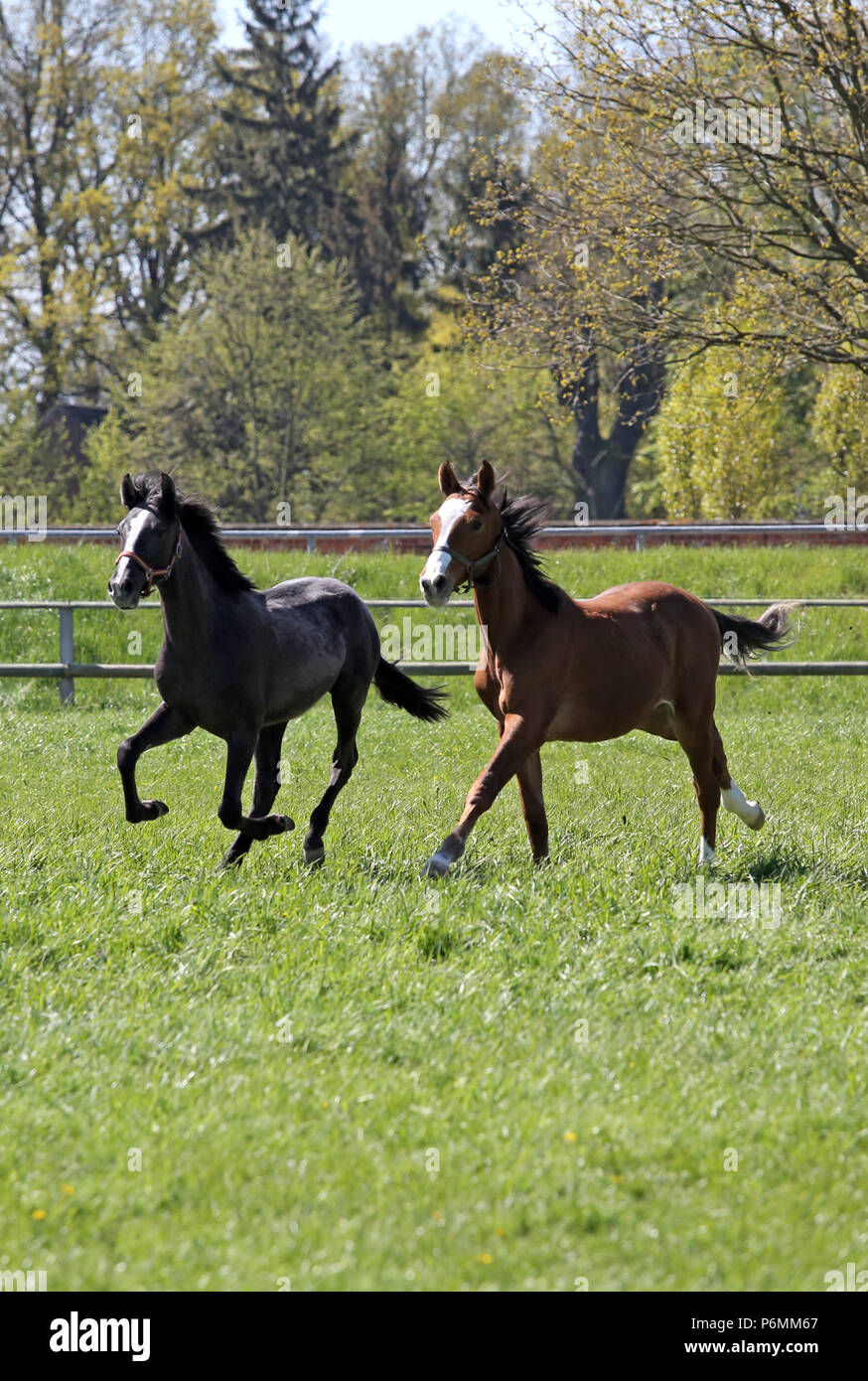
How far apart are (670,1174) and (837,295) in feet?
52.1

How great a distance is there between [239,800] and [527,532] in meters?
1.99

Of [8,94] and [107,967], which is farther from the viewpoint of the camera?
[8,94]

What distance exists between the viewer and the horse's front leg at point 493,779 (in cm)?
645

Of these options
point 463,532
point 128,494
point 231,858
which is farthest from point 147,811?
point 463,532

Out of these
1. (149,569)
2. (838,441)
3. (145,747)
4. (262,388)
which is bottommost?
(145,747)

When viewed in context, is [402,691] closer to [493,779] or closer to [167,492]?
[493,779]

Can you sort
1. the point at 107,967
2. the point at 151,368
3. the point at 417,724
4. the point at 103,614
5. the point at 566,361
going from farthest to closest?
the point at 151,368 → the point at 566,361 → the point at 103,614 → the point at 417,724 → the point at 107,967

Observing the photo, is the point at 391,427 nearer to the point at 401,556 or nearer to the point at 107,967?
the point at 401,556

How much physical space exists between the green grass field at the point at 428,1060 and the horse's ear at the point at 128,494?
69.4 inches

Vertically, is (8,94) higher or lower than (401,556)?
higher

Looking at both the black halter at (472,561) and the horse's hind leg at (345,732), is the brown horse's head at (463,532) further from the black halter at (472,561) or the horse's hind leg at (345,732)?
the horse's hind leg at (345,732)

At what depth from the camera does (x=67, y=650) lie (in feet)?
49.7
